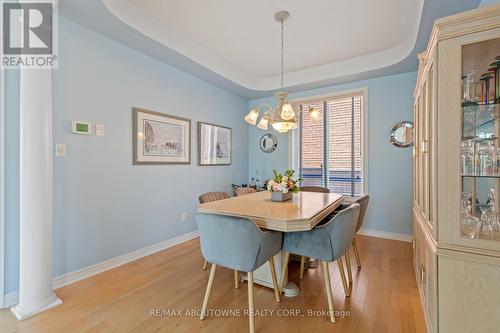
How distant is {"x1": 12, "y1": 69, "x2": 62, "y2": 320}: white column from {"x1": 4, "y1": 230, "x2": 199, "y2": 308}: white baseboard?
141mm

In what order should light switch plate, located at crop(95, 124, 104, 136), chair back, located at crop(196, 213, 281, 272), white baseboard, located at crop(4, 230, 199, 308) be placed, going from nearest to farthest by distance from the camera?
chair back, located at crop(196, 213, 281, 272) < white baseboard, located at crop(4, 230, 199, 308) < light switch plate, located at crop(95, 124, 104, 136)

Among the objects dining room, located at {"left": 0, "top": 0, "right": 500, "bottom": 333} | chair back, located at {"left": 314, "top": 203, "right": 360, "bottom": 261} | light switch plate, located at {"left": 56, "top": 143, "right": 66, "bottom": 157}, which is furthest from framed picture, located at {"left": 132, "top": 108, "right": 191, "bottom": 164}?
chair back, located at {"left": 314, "top": 203, "right": 360, "bottom": 261}

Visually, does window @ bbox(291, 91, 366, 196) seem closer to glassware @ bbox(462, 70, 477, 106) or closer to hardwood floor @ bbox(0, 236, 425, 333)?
hardwood floor @ bbox(0, 236, 425, 333)

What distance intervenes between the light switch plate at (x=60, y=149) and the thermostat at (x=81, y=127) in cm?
17

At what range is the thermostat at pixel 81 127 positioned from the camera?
2.27 m

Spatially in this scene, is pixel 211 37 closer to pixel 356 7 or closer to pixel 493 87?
pixel 356 7

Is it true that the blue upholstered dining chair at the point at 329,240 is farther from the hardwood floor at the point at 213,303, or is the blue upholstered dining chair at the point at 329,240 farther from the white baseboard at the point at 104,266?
the white baseboard at the point at 104,266

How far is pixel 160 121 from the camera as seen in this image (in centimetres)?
312

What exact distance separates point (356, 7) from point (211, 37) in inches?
66.6

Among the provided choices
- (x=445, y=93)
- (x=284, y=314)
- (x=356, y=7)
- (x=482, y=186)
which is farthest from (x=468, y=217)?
(x=356, y=7)

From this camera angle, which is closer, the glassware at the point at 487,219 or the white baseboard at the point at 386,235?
the glassware at the point at 487,219

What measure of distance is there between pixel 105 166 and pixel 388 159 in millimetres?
3884

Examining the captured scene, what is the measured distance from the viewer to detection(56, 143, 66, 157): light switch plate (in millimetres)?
2182

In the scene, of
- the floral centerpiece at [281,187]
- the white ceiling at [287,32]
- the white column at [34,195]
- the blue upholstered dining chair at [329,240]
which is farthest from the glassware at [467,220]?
the white column at [34,195]
